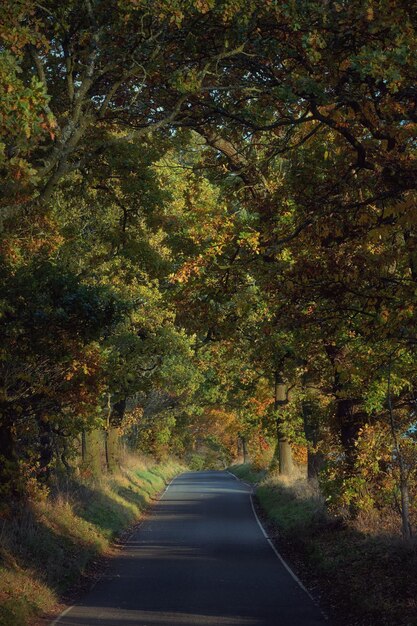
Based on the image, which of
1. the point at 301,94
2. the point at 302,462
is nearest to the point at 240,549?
the point at 301,94

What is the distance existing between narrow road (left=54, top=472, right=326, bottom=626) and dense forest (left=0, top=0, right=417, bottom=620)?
2629mm

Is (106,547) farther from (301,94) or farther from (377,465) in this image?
(301,94)

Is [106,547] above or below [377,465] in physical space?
below

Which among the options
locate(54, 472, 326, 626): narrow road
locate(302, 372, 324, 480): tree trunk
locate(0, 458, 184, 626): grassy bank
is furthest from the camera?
locate(302, 372, 324, 480): tree trunk

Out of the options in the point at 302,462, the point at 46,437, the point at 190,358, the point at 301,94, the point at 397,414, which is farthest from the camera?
the point at 302,462

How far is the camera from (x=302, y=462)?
48375 mm

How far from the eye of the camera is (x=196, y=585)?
1488cm

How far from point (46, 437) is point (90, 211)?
7.29m

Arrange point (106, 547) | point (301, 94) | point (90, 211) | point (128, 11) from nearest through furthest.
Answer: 1. point (301, 94)
2. point (128, 11)
3. point (106, 547)
4. point (90, 211)

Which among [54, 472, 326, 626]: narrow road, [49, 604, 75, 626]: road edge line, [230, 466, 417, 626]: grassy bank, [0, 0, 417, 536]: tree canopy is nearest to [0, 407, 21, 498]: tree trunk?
[0, 0, 417, 536]: tree canopy

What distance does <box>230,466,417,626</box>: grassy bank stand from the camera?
36.8 ft

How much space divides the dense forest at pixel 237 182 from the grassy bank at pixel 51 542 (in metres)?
1.01

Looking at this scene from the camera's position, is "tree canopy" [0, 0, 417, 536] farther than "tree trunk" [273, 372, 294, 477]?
No

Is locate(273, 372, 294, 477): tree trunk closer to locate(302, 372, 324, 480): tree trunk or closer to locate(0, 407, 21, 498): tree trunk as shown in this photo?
locate(302, 372, 324, 480): tree trunk
